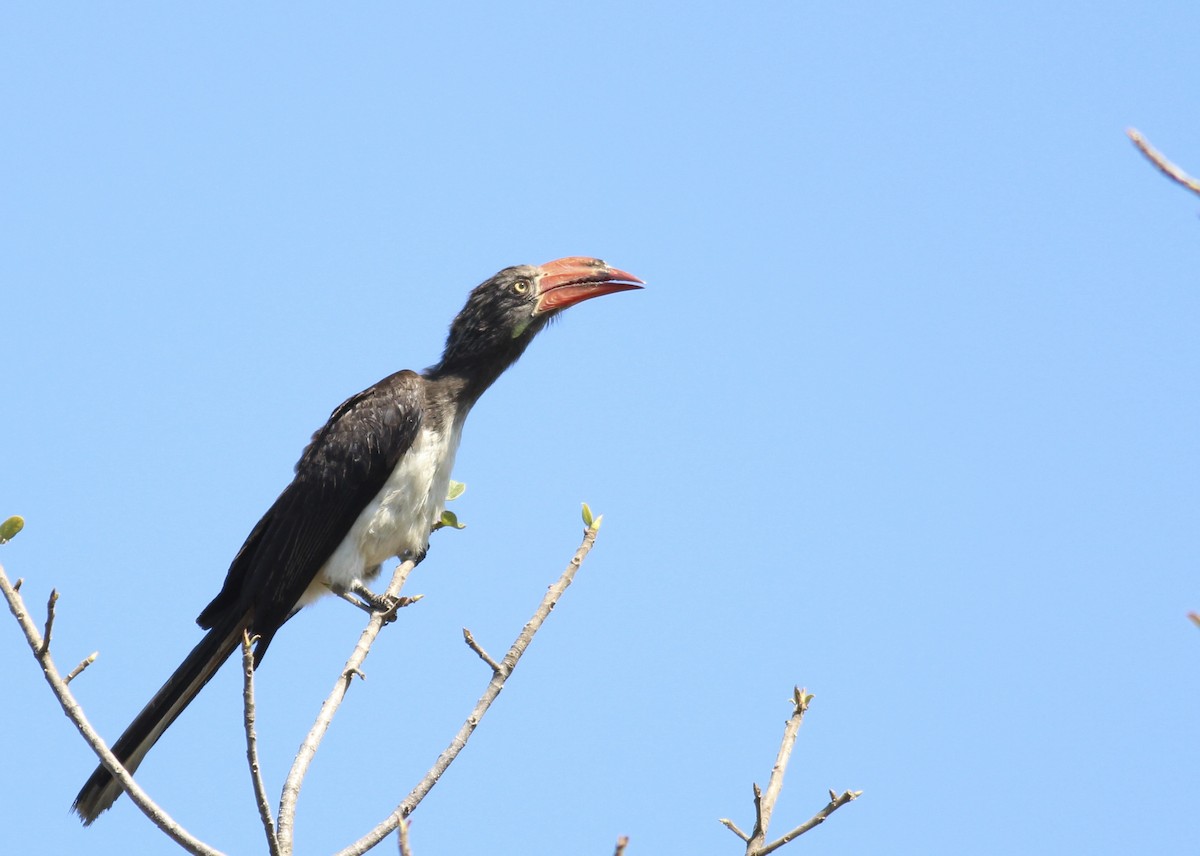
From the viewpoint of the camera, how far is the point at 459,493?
690 cm

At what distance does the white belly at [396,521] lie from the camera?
682cm

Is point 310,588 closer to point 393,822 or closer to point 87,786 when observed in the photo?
point 87,786

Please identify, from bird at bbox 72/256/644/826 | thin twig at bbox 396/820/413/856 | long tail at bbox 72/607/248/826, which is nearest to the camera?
thin twig at bbox 396/820/413/856

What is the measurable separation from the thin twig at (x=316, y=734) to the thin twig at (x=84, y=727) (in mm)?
225

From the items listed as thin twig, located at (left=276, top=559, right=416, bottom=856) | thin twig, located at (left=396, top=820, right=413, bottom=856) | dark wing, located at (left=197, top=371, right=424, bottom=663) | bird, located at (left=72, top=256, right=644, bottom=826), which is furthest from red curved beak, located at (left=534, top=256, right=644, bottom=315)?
thin twig, located at (left=396, top=820, right=413, bottom=856)

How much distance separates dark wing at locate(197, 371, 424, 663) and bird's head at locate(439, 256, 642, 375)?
1.95ft

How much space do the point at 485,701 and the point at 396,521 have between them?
2651 mm

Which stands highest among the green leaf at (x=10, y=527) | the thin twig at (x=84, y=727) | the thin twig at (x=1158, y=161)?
the thin twig at (x=1158, y=161)

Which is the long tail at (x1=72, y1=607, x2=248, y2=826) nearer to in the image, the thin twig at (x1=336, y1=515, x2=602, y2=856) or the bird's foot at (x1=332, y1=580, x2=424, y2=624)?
the bird's foot at (x1=332, y1=580, x2=424, y2=624)

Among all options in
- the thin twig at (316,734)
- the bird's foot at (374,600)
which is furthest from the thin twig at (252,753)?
the bird's foot at (374,600)

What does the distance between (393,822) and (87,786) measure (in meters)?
2.15

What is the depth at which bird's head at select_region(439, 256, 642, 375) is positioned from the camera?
299 inches

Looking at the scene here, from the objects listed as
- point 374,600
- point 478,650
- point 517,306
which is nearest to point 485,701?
point 478,650

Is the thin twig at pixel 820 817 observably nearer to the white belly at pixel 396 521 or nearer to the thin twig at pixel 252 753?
the thin twig at pixel 252 753
